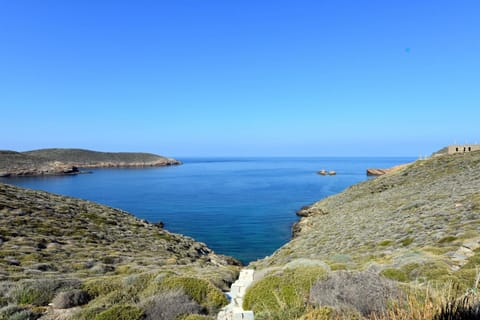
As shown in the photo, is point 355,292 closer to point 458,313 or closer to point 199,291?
point 458,313

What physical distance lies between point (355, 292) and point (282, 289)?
6.43 feet

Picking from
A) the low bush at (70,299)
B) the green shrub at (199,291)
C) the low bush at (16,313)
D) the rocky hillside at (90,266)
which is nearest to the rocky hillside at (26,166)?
the rocky hillside at (90,266)

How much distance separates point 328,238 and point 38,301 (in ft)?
61.0

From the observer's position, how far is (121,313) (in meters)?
6.09

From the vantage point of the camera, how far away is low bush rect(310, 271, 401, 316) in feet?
18.3

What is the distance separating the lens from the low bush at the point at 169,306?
6.22 meters

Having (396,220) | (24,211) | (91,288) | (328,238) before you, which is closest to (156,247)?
(24,211)

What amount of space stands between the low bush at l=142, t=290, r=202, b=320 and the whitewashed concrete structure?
69 cm

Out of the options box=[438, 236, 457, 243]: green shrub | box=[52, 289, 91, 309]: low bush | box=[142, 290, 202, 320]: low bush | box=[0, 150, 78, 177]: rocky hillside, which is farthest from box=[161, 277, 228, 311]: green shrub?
box=[0, 150, 78, 177]: rocky hillside

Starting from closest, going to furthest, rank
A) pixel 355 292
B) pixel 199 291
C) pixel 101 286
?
pixel 355 292
pixel 199 291
pixel 101 286

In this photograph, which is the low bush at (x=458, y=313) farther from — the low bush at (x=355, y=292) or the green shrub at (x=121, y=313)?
the green shrub at (x=121, y=313)

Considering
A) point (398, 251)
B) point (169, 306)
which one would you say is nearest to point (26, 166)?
point (169, 306)

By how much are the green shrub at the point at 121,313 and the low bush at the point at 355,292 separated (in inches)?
147

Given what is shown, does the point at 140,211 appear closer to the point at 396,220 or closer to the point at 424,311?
the point at 396,220
